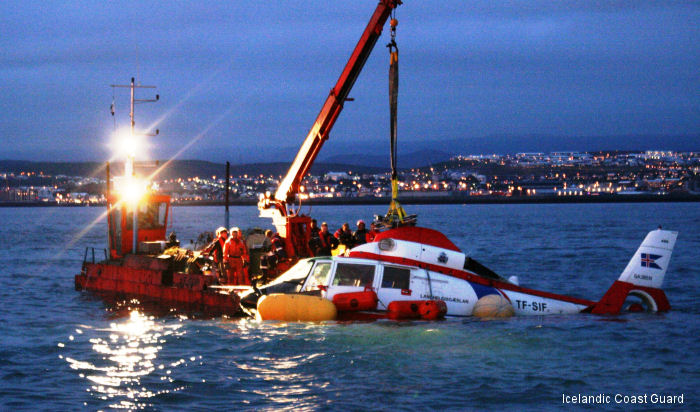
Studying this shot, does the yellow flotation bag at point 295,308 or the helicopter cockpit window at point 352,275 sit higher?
the helicopter cockpit window at point 352,275

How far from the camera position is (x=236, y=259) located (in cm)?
2352

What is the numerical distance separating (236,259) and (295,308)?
4.87 metres

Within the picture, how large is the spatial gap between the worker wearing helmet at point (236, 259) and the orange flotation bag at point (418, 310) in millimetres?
5994

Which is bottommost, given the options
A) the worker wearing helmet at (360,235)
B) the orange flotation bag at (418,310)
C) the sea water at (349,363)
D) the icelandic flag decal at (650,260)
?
the sea water at (349,363)

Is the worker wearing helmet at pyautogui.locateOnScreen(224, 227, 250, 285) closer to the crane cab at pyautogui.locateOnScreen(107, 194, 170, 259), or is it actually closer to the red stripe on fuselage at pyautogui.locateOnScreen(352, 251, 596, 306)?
the red stripe on fuselage at pyautogui.locateOnScreen(352, 251, 596, 306)

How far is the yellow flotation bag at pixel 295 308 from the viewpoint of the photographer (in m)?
18.9

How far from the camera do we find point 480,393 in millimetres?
13688

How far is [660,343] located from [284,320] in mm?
8279

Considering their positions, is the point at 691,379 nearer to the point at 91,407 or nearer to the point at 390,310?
the point at 390,310

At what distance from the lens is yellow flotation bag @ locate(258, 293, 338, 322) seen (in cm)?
1886

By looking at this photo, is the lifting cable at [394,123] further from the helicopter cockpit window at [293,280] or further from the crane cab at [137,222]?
the crane cab at [137,222]

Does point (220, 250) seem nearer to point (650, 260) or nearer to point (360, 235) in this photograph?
point (360, 235)

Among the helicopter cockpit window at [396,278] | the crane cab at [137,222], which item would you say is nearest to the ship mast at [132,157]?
the crane cab at [137,222]

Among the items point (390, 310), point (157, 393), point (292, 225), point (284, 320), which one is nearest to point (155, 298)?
point (292, 225)
